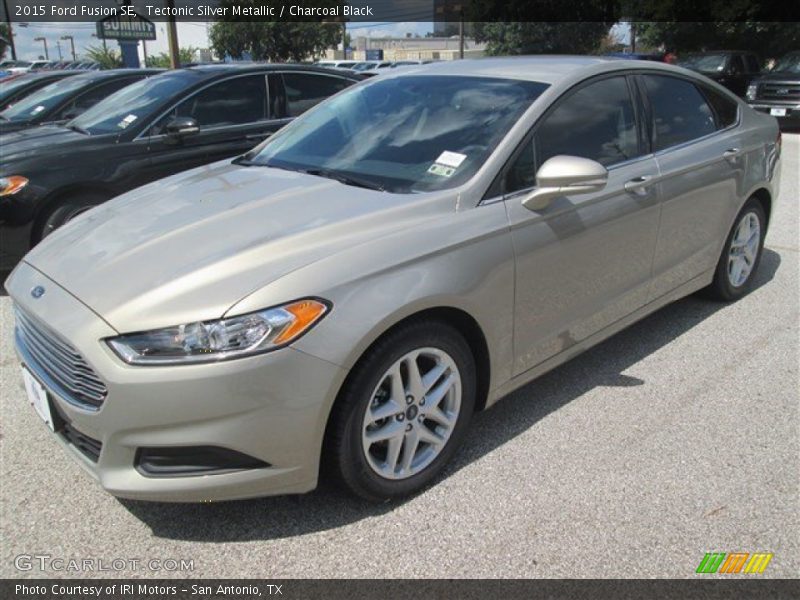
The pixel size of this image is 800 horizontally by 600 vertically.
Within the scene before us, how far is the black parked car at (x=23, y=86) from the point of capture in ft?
32.3

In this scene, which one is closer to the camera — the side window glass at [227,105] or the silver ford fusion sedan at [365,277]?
the silver ford fusion sedan at [365,277]

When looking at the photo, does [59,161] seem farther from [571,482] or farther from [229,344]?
[571,482]

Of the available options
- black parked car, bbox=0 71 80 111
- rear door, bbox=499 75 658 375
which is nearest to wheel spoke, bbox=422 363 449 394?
rear door, bbox=499 75 658 375

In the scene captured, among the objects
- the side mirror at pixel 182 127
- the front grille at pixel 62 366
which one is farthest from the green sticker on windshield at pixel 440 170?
the side mirror at pixel 182 127

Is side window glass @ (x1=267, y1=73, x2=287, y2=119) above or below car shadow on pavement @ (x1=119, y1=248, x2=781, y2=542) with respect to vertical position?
above

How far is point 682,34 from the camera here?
96.1ft

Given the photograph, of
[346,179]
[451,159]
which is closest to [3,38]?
[346,179]

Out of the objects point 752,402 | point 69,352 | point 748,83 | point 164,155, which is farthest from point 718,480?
point 748,83

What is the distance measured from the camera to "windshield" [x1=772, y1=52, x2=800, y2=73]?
625 inches

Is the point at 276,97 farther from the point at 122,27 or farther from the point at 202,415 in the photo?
the point at 122,27

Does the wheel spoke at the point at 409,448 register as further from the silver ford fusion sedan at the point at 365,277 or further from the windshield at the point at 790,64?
the windshield at the point at 790,64

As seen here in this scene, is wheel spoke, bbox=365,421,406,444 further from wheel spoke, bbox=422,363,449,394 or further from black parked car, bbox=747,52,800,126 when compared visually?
black parked car, bbox=747,52,800,126

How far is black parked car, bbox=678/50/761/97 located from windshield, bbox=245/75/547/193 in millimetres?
16797

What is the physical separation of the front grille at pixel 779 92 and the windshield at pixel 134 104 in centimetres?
1419
